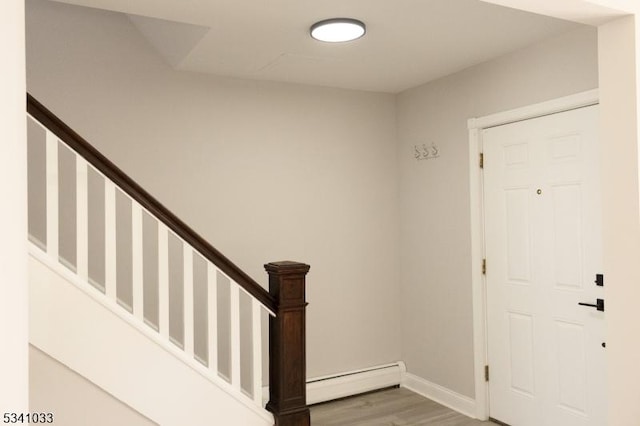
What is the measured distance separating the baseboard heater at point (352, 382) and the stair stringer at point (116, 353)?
4.61 ft

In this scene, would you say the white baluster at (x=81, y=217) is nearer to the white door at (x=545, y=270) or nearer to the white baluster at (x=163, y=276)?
the white baluster at (x=163, y=276)

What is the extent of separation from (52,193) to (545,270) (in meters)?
2.78

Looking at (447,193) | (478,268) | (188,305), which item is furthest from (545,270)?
(188,305)

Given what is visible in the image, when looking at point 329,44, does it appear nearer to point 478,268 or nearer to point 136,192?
point 136,192

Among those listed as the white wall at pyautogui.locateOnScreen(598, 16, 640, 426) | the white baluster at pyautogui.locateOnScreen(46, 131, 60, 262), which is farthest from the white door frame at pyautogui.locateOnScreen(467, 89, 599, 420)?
the white baluster at pyautogui.locateOnScreen(46, 131, 60, 262)

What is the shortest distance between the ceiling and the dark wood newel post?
1351mm

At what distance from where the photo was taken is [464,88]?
3.55 meters

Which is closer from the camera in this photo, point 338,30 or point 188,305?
point 188,305

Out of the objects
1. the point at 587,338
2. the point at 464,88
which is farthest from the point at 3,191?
the point at 464,88

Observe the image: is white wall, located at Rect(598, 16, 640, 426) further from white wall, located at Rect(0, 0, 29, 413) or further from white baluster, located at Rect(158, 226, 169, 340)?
white wall, located at Rect(0, 0, 29, 413)

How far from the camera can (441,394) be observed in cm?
376

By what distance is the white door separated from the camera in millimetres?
2784

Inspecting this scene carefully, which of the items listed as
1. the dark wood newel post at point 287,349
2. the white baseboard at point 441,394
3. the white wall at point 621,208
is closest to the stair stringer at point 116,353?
the dark wood newel post at point 287,349

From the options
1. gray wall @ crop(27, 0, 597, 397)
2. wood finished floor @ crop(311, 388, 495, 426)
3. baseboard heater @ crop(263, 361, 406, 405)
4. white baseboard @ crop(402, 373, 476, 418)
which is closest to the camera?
gray wall @ crop(27, 0, 597, 397)
